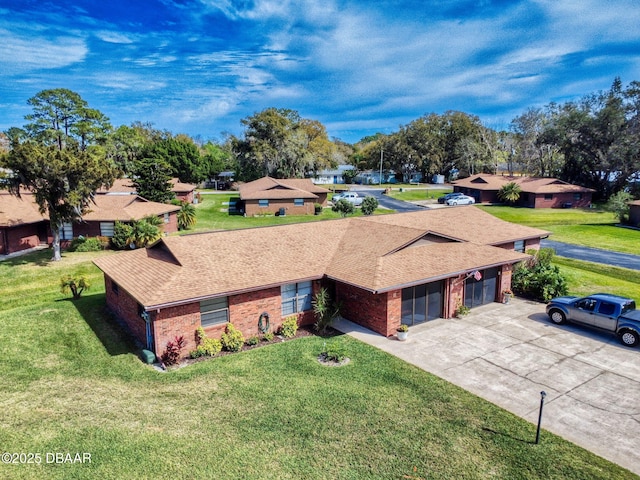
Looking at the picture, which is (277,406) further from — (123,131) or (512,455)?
(123,131)

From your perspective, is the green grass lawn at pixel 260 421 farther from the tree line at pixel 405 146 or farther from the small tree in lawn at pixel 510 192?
the small tree in lawn at pixel 510 192

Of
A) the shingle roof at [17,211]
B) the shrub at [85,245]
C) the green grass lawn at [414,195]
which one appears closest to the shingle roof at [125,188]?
the shingle roof at [17,211]

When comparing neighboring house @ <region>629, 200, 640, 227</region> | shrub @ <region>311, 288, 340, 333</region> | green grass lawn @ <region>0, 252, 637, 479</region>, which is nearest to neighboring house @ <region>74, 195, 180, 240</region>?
green grass lawn @ <region>0, 252, 637, 479</region>

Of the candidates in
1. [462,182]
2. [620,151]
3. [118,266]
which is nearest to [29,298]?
[118,266]

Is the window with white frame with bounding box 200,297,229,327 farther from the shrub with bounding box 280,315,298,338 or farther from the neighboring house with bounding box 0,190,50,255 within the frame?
the neighboring house with bounding box 0,190,50,255

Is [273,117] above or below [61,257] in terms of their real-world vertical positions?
above

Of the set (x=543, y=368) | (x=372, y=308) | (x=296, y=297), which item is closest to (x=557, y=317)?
(x=543, y=368)

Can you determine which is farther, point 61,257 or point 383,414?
point 61,257
